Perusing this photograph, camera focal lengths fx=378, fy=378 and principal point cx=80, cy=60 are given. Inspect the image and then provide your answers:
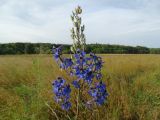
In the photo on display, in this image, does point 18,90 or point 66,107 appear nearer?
point 66,107

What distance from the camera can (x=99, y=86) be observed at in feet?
13.3

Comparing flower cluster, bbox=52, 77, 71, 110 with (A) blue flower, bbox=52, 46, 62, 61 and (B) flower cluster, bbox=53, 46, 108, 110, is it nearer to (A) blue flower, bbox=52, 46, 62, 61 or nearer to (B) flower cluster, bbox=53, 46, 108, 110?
(B) flower cluster, bbox=53, 46, 108, 110

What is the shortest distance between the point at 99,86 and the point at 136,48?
38.3m

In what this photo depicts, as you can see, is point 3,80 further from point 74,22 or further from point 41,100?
point 74,22

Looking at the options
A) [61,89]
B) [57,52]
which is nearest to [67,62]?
[57,52]

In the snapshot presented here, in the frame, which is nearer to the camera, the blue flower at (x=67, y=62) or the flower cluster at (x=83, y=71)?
the flower cluster at (x=83, y=71)

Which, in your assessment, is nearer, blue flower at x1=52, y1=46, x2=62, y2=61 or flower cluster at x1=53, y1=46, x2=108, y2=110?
flower cluster at x1=53, y1=46, x2=108, y2=110

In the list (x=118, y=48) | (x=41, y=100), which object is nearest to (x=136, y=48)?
(x=118, y=48)

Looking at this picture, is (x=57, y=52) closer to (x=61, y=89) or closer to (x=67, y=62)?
(x=67, y=62)

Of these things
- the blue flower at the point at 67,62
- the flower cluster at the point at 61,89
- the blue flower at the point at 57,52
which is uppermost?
the blue flower at the point at 57,52

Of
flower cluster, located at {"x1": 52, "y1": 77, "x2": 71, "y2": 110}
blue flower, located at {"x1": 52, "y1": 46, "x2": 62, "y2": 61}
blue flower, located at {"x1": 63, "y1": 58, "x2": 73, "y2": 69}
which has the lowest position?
flower cluster, located at {"x1": 52, "y1": 77, "x2": 71, "y2": 110}

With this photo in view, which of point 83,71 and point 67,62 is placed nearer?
point 83,71

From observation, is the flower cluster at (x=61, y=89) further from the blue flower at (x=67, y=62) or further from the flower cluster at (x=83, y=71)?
the blue flower at (x=67, y=62)

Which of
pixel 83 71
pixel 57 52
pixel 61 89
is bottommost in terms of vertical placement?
pixel 61 89
